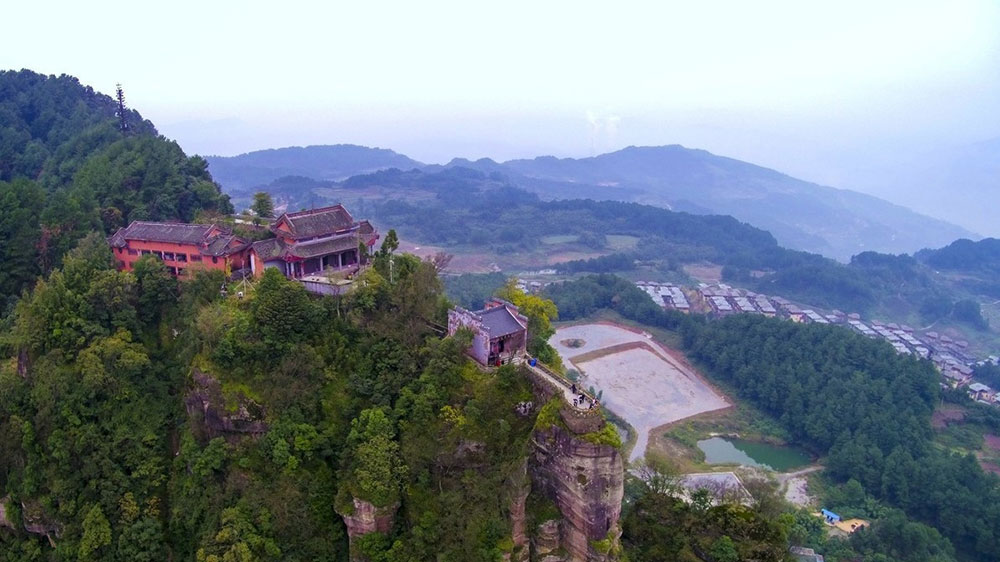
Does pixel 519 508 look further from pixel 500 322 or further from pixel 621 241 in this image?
pixel 621 241

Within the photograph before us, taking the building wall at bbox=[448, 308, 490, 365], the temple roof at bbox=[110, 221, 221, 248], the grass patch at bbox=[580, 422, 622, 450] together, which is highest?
the temple roof at bbox=[110, 221, 221, 248]

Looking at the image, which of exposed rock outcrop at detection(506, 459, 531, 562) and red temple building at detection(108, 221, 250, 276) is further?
red temple building at detection(108, 221, 250, 276)

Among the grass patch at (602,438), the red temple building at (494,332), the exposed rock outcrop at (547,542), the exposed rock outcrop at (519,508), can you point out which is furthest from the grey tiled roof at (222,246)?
the grass patch at (602,438)

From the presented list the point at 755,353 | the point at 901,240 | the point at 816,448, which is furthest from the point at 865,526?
the point at 901,240

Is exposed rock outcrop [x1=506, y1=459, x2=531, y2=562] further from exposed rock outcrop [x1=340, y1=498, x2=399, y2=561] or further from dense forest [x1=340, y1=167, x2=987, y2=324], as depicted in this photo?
dense forest [x1=340, y1=167, x2=987, y2=324]

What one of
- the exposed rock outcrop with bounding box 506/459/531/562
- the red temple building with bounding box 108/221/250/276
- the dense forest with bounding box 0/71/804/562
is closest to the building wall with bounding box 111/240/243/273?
the red temple building with bounding box 108/221/250/276

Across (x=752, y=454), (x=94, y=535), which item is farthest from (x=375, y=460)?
(x=752, y=454)

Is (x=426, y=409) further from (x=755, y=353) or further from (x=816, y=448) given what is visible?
(x=755, y=353)

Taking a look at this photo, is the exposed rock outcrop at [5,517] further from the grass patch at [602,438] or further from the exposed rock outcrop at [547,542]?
the grass patch at [602,438]
